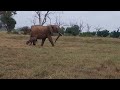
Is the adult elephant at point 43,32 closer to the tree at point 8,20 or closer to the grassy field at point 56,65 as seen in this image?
the grassy field at point 56,65


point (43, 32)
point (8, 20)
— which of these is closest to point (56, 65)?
point (43, 32)

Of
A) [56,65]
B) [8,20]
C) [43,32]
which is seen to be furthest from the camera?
[8,20]

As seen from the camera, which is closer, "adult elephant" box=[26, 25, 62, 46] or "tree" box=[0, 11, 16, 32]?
"adult elephant" box=[26, 25, 62, 46]

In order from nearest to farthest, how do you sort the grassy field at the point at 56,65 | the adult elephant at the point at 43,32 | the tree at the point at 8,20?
1. the grassy field at the point at 56,65
2. the adult elephant at the point at 43,32
3. the tree at the point at 8,20

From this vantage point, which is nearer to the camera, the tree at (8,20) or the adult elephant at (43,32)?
the adult elephant at (43,32)

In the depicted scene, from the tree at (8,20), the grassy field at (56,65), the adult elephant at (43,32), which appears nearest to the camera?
the grassy field at (56,65)

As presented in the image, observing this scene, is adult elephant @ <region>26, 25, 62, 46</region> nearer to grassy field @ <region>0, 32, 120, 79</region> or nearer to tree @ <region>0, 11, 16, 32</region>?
grassy field @ <region>0, 32, 120, 79</region>

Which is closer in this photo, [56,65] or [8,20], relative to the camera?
[56,65]

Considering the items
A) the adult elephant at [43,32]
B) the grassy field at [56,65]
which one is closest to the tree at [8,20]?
the adult elephant at [43,32]

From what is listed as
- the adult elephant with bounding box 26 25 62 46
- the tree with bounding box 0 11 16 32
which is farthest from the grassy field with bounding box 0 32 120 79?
the tree with bounding box 0 11 16 32

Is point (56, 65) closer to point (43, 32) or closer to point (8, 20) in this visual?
point (43, 32)
